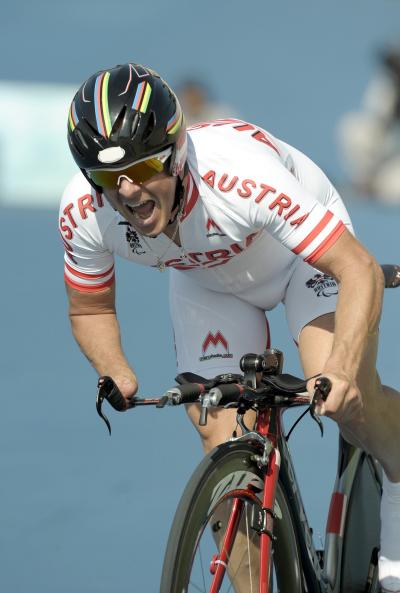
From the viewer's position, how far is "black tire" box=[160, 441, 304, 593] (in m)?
2.82

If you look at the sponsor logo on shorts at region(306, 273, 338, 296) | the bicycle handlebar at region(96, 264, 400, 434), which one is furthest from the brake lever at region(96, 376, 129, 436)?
the sponsor logo on shorts at region(306, 273, 338, 296)

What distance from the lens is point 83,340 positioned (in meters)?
3.67

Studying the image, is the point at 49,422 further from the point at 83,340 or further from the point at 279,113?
the point at 279,113

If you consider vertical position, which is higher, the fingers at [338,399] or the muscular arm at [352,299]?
the muscular arm at [352,299]

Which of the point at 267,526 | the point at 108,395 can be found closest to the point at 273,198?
the point at 108,395

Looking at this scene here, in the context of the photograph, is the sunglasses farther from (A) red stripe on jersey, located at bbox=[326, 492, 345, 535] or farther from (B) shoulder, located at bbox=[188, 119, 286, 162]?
(A) red stripe on jersey, located at bbox=[326, 492, 345, 535]

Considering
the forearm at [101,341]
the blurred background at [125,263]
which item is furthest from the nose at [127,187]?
the blurred background at [125,263]

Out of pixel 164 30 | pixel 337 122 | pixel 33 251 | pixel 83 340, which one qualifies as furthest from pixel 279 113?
pixel 83 340

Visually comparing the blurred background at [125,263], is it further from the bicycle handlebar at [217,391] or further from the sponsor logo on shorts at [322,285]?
the bicycle handlebar at [217,391]

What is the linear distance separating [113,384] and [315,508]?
1950 mm

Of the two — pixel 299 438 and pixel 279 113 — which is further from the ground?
pixel 279 113

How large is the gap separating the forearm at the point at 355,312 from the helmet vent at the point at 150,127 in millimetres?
559

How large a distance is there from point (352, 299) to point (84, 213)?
2.60 ft

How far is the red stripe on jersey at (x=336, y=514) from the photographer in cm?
369
